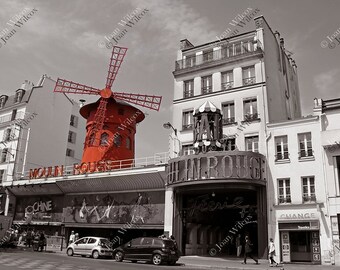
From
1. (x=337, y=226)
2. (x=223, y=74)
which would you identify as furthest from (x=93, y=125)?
(x=337, y=226)

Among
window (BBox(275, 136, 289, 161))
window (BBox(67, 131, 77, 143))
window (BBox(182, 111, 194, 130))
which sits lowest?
window (BBox(275, 136, 289, 161))

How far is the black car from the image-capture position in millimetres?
18148

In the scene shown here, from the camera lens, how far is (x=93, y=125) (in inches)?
1291

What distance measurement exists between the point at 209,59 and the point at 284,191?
36.4 feet

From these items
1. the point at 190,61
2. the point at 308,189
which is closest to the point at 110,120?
the point at 190,61

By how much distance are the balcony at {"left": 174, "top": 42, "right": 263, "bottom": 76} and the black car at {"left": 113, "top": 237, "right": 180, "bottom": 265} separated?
13.2m

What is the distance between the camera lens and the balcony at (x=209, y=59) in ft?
82.2

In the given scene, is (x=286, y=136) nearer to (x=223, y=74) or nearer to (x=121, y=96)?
(x=223, y=74)

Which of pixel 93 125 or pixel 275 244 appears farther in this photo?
pixel 93 125

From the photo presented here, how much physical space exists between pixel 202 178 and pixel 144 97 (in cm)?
1456

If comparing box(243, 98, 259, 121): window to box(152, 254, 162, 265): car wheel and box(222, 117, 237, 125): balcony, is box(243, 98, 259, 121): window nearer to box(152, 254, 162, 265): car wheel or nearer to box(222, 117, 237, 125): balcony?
box(222, 117, 237, 125): balcony

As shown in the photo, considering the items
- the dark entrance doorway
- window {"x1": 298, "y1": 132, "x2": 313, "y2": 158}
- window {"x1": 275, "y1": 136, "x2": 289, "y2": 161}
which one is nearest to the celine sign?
window {"x1": 275, "y1": 136, "x2": 289, "y2": 161}

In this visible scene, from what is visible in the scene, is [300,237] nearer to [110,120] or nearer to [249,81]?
[249,81]

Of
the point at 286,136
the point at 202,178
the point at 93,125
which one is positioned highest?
the point at 93,125
